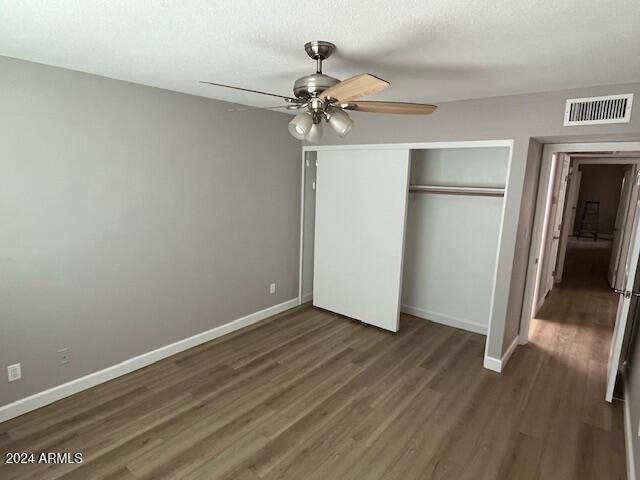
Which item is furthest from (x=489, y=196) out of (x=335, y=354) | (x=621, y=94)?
(x=335, y=354)

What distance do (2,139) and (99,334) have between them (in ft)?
5.01

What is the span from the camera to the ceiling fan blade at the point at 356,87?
1.44m

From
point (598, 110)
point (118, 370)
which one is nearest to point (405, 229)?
point (598, 110)

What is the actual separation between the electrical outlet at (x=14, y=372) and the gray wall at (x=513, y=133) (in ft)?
11.4

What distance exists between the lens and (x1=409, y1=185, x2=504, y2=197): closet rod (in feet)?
11.9

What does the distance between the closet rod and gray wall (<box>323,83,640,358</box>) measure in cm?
45

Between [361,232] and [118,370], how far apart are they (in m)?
2.69

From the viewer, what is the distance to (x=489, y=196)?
144 inches

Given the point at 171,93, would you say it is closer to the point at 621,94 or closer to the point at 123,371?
the point at 123,371

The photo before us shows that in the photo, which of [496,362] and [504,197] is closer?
[504,197]

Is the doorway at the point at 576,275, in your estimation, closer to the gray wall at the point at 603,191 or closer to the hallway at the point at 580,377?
the hallway at the point at 580,377

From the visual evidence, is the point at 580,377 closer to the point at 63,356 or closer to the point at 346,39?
the point at 346,39

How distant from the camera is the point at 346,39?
1.78m

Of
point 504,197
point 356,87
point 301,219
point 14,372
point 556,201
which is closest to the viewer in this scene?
point 356,87
